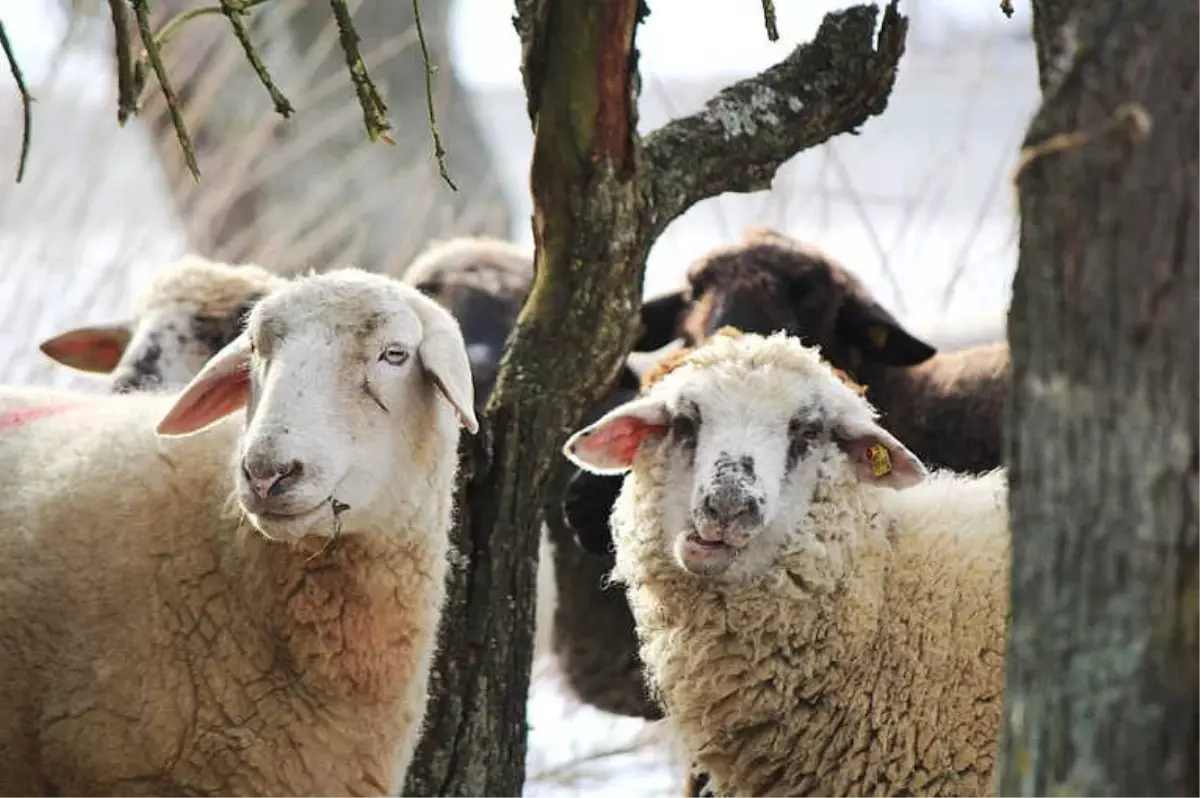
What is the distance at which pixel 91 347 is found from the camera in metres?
6.17

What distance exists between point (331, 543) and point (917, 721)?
1337mm

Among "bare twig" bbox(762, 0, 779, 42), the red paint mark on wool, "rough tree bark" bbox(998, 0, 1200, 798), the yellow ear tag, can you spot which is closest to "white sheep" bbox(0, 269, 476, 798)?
the red paint mark on wool


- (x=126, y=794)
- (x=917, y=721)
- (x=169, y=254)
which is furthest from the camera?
(x=169, y=254)

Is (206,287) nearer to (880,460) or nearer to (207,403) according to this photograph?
(207,403)

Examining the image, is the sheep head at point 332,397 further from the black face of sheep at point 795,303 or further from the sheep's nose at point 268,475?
the black face of sheep at point 795,303

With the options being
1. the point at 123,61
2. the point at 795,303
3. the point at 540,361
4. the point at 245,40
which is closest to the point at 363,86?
the point at 245,40

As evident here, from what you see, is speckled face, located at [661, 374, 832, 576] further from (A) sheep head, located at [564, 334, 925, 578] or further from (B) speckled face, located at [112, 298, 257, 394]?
(B) speckled face, located at [112, 298, 257, 394]

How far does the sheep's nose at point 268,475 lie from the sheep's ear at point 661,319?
12.1 feet

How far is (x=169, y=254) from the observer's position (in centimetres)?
966

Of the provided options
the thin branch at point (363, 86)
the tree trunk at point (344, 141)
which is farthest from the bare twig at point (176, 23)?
the tree trunk at point (344, 141)

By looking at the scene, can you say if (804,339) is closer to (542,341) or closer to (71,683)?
(542,341)

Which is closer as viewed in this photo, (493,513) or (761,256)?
(493,513)

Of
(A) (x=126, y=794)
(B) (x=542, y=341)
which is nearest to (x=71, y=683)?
(A) (x=126, y=794)

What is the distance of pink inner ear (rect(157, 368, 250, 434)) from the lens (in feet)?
12.5
